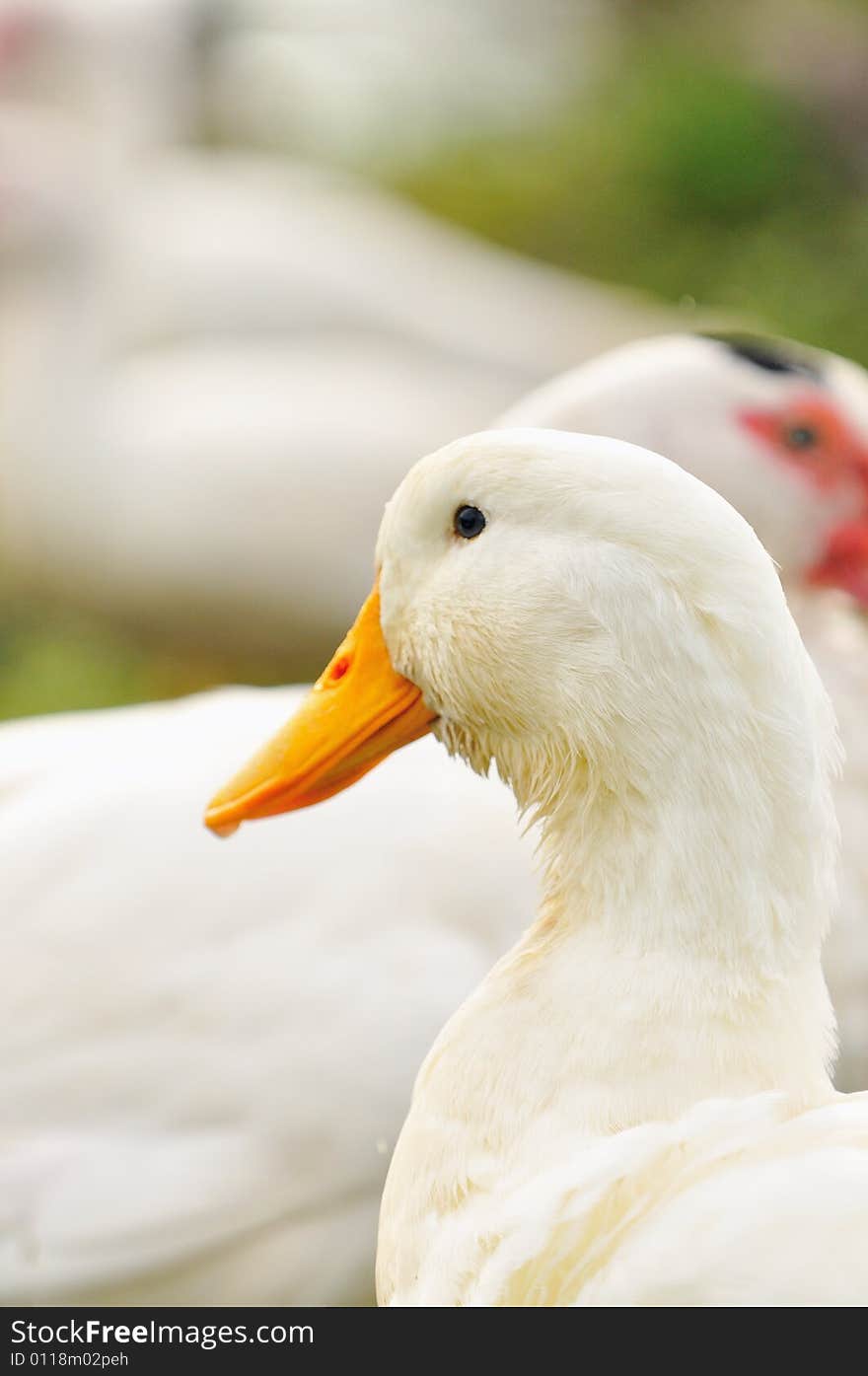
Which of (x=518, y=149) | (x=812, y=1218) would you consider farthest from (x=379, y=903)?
(x=518, y=149)

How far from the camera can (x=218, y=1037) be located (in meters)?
2.01

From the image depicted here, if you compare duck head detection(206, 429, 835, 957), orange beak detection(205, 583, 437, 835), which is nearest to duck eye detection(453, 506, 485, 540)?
duck head detection(206, 429, 835, 957)

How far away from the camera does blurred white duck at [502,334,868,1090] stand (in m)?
2.29

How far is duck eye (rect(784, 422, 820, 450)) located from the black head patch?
3.1 inches

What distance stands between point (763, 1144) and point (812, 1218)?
0.26 feet

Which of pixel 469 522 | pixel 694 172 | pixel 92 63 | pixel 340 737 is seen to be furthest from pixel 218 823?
pixel 694 172

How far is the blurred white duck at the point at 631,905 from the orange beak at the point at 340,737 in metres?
0.10

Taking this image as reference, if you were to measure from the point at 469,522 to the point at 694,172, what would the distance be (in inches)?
205

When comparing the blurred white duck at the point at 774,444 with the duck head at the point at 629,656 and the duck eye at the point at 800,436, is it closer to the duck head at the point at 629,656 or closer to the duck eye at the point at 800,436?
the duck eye at the point at 800,436

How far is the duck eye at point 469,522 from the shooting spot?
4.89 ft

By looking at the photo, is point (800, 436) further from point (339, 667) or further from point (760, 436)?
point (339, 667)

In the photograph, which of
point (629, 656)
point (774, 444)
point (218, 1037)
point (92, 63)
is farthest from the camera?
point (92, 63)

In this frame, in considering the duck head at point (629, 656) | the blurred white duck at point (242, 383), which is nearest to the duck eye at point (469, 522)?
the duck head at point (629, 656)

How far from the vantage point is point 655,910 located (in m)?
1.45
